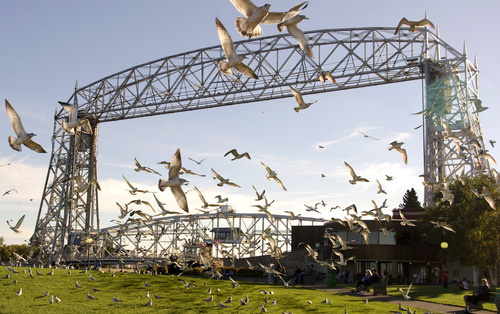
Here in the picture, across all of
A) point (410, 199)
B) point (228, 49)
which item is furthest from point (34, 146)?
point (410, 199)

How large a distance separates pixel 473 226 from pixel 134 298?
28440mm

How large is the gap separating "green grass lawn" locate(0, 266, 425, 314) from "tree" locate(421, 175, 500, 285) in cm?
1865

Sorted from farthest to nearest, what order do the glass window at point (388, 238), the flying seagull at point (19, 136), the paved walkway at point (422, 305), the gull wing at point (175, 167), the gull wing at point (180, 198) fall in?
1. the glass window at point (388, 238)
2. the paved walkway at point (422, 305)
3. the flying seagull at point (19, 136)
4. the gull wing at point (175, 167)
5. the gull wing at point (180, 198)

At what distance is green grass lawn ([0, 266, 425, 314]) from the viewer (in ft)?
69.8

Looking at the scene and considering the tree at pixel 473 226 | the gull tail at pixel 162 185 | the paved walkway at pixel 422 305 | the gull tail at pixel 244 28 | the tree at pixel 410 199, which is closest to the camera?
the gull tail at pixel 244 28

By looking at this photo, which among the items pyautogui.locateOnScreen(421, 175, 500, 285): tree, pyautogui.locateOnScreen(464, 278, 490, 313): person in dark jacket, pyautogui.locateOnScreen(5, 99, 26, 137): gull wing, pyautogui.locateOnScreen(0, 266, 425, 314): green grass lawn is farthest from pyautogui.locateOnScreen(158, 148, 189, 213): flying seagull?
pyautogui.locateOnScreen(421, 175, 500, 285): tree

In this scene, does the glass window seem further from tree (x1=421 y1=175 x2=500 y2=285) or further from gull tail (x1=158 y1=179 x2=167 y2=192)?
gull tail (x1=158 y1=179 x2=167 y2=192)

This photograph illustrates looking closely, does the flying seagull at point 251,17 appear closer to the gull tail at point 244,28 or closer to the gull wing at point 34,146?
the gull tail at point 244,28

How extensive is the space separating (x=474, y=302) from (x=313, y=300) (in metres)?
6.72

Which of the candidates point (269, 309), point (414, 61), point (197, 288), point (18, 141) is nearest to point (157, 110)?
point (414, 61)

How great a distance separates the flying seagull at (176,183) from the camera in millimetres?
11164

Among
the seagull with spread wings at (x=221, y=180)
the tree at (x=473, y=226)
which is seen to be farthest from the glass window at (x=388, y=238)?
the seagull with spread wings at (x=221, y=180)

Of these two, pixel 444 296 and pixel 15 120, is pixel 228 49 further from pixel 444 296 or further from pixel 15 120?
pixel 444 296

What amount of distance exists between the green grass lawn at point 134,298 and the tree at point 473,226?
734 inches
